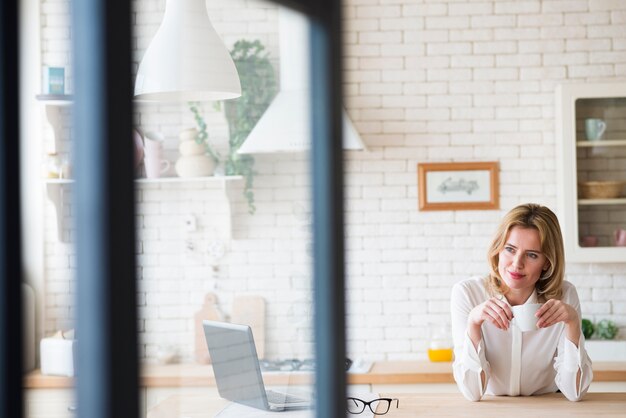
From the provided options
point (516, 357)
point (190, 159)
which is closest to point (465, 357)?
point (516, 357)

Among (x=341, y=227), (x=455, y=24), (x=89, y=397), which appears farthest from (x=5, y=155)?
(x=455, y=24)

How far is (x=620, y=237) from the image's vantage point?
457cm

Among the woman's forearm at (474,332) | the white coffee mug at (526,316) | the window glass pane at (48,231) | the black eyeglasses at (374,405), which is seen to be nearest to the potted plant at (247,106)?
the window glass pane at (48,231)

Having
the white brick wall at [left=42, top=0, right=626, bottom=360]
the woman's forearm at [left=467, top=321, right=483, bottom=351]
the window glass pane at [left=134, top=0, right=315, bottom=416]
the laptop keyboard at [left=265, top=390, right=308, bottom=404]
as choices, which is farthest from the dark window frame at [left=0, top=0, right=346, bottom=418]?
the white brick wall at [left=42, top=0, right=626, bottom=360]

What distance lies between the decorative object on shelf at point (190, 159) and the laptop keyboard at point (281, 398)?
254mm

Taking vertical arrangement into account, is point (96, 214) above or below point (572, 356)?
above

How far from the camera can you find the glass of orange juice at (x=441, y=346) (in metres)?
4.63

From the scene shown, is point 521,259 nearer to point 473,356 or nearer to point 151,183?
point 473,356

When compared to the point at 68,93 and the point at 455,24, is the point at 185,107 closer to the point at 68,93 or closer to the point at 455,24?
the point at 68,93

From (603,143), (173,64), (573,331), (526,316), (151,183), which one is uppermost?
(603,143)

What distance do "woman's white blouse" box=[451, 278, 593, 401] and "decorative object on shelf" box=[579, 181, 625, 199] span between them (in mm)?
1341

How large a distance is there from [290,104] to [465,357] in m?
2.44

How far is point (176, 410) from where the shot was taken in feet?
2.39

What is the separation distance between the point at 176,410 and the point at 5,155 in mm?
259
